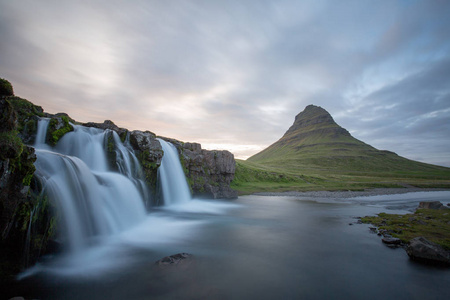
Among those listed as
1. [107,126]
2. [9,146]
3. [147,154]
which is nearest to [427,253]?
[9,146]

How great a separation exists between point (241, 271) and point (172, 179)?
26.1 metres

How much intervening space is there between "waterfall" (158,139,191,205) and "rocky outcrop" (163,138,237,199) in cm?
216

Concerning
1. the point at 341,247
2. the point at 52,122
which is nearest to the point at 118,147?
the point at 52,122

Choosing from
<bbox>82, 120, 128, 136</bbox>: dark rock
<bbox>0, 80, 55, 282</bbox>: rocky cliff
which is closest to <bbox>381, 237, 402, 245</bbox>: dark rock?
<bbox>0, 80, 55, 282</bbox>: rocky cliff

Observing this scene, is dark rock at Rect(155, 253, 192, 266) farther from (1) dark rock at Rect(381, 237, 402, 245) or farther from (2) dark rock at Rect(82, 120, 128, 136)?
(2) dark rock at Rect(82, 120, 128, 136)

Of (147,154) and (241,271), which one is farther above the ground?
(147,154)

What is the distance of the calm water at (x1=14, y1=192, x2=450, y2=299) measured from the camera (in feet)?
29.4

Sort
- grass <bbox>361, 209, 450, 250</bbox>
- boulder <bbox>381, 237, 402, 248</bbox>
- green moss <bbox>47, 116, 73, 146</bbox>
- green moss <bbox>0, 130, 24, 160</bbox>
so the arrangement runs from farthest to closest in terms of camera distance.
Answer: green moss <bbox>47, 116, 73, 146</bbox>
grass <bbox>361, 209, 450, 250</bbox>
boulder <bbox>381, 237, 402, 248</bbox>
green moss <bbox>0, 130, 24, 160</bbox>

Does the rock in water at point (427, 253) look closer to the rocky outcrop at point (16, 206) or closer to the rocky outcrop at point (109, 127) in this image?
the rocky outcrop at point (16, 206)

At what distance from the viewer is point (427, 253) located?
11992 millimetres

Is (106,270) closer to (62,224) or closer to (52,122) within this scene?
(62,224)

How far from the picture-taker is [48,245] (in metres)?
11.3

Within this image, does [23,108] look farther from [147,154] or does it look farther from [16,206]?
[16,206]

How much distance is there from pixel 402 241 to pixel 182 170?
31373mm
